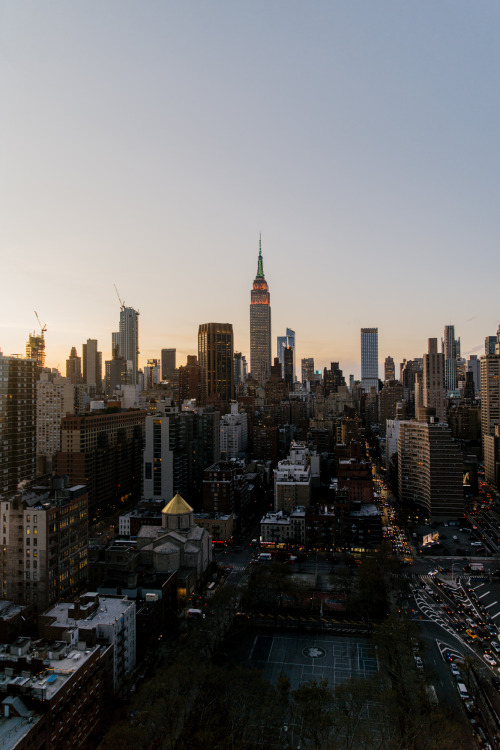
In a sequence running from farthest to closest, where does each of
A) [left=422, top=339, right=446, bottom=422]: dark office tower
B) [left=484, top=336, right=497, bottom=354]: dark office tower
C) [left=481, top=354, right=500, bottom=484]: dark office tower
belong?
1. [left=484, top=336, right=497, bottom=354]: dark office tower
2. [left=422, top=339, right=446, bottom=422]: dark office tower
3. [left=481, top=354, right=500, bottom=484]: dark office tower

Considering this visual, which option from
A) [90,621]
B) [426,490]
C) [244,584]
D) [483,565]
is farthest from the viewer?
[426,490]

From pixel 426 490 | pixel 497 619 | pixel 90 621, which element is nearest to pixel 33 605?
pixel 90 621

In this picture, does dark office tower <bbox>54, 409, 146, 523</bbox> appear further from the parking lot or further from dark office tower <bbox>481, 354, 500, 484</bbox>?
dark office tower <bbox>481, 354, 500, 484</bbox>

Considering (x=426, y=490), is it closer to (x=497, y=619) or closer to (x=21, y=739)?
(x=497, y=619)

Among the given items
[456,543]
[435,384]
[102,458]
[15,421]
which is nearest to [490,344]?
[435,384]

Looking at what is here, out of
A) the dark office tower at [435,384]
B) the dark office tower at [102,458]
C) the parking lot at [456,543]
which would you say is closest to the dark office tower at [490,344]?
the dark office tower at [435,384]

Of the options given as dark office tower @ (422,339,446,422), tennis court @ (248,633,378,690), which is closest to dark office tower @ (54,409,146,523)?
tennis court @ (248,633,378,690)

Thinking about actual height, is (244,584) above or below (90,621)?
below

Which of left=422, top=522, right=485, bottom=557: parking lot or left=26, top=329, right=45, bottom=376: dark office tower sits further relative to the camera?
left=26, top=329, right=45, bottom=376: dark office tower

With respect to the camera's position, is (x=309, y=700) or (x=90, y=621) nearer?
(x=309, y=700)
